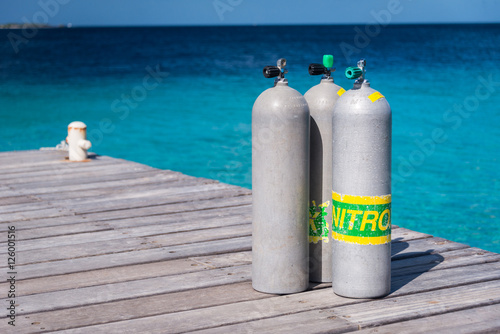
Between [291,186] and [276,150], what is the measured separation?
17 centimetres

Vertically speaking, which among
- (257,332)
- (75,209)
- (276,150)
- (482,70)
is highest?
(482,70)

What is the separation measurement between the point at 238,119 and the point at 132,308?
43.4ft

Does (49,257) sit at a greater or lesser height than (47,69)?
lesser

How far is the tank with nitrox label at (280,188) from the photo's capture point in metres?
2.93

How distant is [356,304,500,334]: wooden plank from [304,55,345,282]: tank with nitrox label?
22.7 inches

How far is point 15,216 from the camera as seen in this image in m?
4.64

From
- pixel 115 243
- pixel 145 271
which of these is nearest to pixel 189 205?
pixel 115 243

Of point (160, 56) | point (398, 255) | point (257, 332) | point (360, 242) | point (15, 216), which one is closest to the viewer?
point (257, 332)

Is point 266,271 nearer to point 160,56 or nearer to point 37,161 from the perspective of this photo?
point 37,161

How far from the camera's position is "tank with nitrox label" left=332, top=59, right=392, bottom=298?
2.86 meters

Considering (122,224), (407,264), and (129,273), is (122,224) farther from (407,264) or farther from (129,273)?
(407,264)

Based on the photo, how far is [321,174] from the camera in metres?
3.13

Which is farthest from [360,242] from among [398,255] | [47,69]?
[47,69]

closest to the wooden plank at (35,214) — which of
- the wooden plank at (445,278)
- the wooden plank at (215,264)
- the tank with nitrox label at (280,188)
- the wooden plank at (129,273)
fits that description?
the wooden plank at (215,264)
